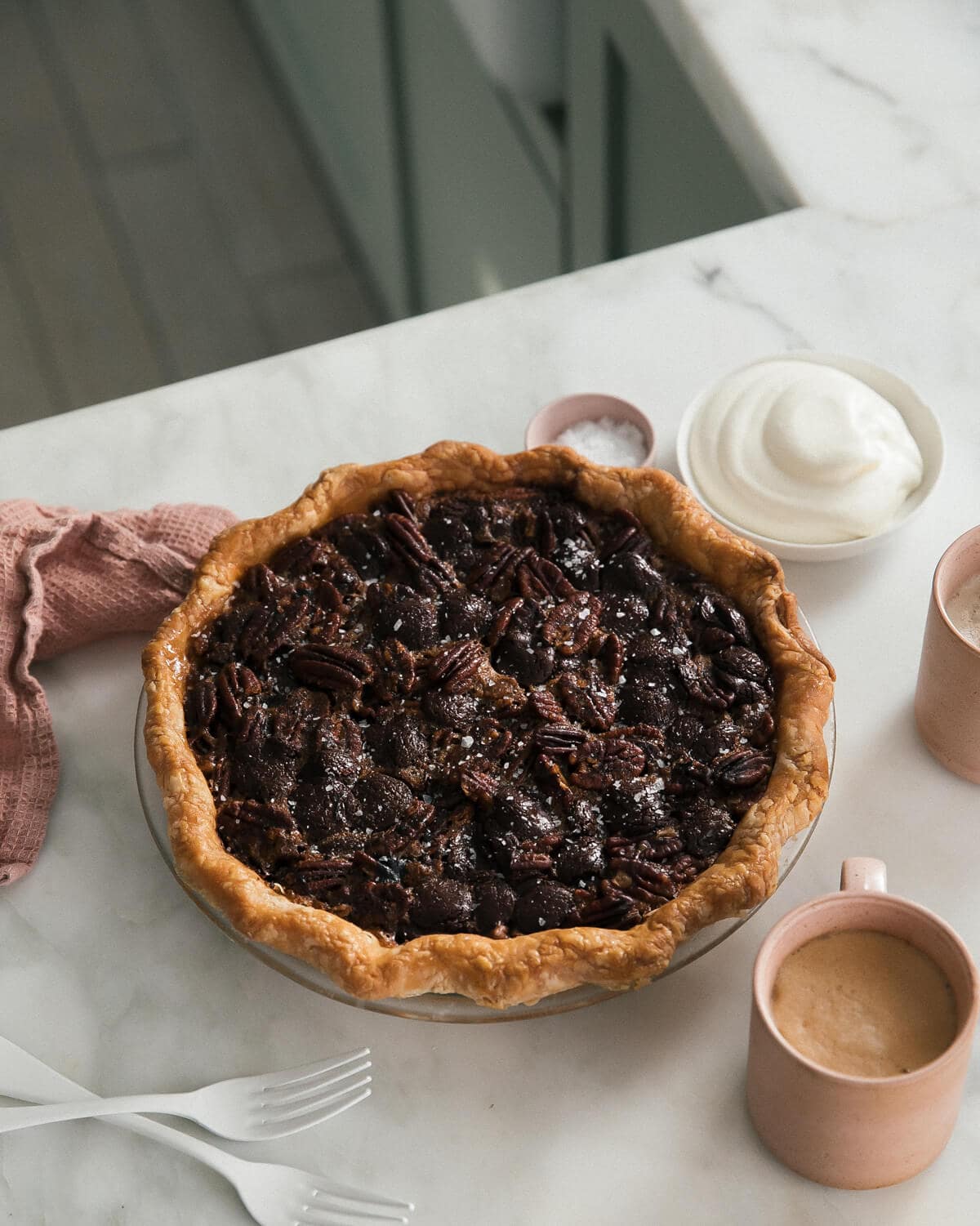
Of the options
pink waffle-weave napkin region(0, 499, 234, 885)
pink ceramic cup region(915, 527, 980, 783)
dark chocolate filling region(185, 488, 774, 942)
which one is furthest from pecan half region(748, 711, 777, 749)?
pink waffle-weave napkin region(0, 499, 234, 885)

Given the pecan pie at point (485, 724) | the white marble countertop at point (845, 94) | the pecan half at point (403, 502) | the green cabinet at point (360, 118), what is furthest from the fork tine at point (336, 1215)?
the green cabinet at point (360, 118)

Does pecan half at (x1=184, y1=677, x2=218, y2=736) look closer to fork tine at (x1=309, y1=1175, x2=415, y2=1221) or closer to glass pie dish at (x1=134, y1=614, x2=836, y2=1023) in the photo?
glass pie dish at (x1=134, y1=614, x2=836, y2=1023)

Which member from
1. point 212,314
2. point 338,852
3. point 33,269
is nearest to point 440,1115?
point 338,852

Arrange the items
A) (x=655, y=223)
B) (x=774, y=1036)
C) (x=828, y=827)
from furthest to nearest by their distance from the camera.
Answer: (x=655, y=223)
(x=828, y=827)
(x=774, y=1036)

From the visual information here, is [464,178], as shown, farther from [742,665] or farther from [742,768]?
[742,768]

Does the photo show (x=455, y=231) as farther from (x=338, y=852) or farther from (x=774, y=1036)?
(x=774, y=1036)

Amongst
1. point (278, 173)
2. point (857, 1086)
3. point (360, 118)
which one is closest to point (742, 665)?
Result: point (857, 1086)

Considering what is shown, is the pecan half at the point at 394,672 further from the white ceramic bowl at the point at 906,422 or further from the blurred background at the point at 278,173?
the blurred background at the point at 278,173

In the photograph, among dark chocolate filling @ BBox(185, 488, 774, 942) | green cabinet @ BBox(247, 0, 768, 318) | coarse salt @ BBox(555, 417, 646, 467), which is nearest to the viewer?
dark chocolate filling @ BBox(185, 488, 774, 942)
